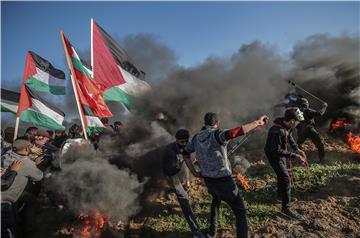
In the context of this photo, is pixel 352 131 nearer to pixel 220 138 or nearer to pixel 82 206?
pixel 220 138

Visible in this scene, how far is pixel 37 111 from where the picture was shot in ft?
34.3

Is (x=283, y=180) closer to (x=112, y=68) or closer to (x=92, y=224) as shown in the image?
(x=92, y=224)

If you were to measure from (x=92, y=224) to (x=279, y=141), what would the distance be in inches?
179

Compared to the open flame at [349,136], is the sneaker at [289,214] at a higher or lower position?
lower

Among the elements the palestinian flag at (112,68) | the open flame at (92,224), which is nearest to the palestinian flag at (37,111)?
the palestinian flag at (112,68)

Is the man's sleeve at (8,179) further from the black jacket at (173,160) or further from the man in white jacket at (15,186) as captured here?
the black jacket at (173,160)

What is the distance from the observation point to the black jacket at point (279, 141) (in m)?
6.93

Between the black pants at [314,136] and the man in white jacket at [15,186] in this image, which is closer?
the man in white jacket at [15,186]

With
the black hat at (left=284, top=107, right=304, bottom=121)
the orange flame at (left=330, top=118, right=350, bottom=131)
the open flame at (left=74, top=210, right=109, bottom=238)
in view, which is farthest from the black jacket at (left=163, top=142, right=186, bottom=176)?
the orange flame at (left=330, top=118, right=350, bottom=131)

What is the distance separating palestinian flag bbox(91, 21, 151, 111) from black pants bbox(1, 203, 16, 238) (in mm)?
4114

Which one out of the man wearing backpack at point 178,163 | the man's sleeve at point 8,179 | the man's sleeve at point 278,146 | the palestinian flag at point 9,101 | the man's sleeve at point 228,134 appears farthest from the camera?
the palestinian flag at point 9,101

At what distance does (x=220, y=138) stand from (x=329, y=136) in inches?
406

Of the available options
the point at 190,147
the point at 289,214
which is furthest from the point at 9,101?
the point at 289,214

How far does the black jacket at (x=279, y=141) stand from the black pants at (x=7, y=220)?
550cm
